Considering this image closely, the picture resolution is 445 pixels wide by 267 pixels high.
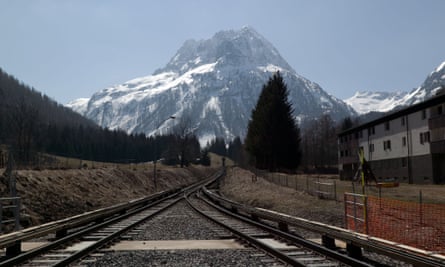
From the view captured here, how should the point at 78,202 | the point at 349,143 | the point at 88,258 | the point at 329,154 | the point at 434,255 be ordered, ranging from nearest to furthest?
1. the point at 434,255
2. the point at 88,258
3. the point at 78,202
4. the point at 349,143
5. the point at 329,154

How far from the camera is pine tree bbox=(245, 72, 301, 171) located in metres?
71.1

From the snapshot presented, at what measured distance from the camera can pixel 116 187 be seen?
42188mm

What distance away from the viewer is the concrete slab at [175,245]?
11836 millimetres

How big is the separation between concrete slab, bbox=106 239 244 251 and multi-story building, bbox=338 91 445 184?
30.1 m

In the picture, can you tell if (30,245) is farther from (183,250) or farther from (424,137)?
(424,137)

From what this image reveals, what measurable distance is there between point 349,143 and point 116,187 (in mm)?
42810

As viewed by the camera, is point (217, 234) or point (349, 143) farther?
point (349, 143)

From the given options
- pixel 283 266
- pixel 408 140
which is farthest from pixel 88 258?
pixel 408 140

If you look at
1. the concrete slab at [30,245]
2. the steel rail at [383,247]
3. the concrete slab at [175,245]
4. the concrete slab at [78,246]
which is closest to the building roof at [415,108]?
the steel rail at [383,247]

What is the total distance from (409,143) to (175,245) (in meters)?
44.3

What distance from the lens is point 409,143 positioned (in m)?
50.8

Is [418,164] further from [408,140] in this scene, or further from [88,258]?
[88,258]

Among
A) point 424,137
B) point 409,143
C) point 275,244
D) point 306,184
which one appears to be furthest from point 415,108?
point 275,244

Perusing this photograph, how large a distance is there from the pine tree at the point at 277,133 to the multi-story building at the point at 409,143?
34.4 feet
